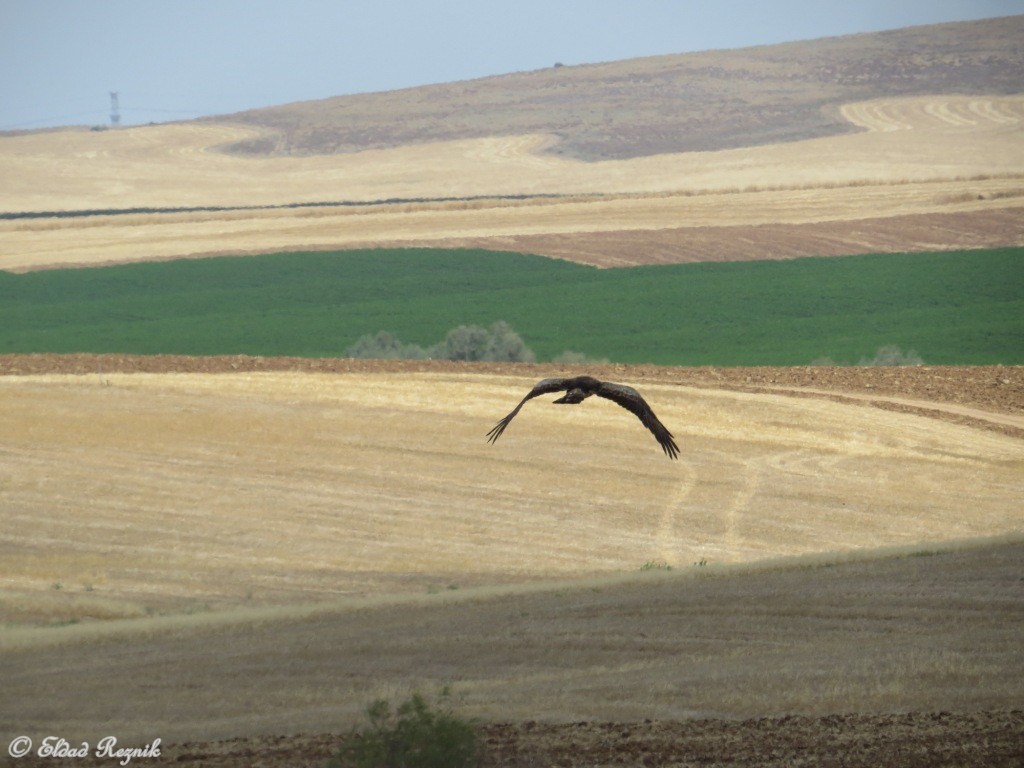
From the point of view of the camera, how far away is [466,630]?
1944 centimetres

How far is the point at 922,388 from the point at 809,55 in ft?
526

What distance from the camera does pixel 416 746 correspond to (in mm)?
12711

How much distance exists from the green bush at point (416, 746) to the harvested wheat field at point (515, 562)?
0.70 metres

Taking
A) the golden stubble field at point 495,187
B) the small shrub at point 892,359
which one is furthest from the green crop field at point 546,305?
the golden stubble field at point 495,187

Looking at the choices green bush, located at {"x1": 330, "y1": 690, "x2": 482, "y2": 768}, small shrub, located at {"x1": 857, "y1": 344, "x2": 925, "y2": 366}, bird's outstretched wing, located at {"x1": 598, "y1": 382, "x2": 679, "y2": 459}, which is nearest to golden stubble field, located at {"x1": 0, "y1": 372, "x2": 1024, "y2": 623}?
small shrub, located at {"x1": 857, "y1": 344, "x2": 925, "y2": 366}

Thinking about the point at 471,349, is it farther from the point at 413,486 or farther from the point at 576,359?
the point at 413,486

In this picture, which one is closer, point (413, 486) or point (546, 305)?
point (413, 486)

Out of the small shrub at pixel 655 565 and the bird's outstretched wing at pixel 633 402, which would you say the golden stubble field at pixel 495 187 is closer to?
the small shrub at pixel 655 565

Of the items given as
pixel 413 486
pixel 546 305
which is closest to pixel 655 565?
pixel 413 486

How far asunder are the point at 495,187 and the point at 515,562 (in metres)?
94.5

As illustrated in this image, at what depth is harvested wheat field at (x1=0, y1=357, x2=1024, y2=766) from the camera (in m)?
15.0

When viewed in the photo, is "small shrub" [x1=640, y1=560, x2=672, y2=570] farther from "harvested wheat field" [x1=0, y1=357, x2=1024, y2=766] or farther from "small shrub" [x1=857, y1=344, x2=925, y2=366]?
"small shrub" [x1=857, y1=344, x2=925, y2=366]

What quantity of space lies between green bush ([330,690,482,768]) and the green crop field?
35789 mm

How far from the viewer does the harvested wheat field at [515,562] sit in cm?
1504
